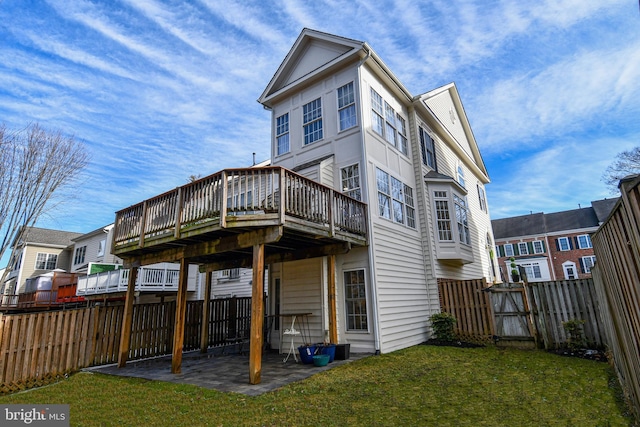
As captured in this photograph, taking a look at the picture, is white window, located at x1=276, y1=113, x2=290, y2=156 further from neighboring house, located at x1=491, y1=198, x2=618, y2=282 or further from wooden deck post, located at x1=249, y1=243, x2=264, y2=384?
neighboring house, located at x1=491, y1=198, x2=618, y2=282

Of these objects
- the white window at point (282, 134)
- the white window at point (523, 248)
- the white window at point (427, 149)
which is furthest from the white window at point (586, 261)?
the white window at point (282, 134)

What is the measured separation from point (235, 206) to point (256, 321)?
2.41 m

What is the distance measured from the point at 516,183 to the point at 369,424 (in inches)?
1141

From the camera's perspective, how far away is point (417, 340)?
35.4 feet

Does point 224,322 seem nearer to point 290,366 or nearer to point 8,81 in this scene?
point 290,366

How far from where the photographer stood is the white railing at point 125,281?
1749 centimetres

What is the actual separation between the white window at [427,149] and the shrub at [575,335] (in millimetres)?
7392

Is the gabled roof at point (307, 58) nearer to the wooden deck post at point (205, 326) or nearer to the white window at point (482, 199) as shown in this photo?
the wooden deck post at point (205, 326)

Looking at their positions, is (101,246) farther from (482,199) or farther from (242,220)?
(482,199)

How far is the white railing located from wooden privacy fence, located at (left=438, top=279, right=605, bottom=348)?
13.5m

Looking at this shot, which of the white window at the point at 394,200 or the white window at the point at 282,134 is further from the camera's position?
the white window at the point at 282,134

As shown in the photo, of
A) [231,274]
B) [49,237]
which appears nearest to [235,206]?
[231,274]

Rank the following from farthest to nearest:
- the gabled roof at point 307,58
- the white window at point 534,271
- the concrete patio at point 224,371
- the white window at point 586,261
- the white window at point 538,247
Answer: the white window at point 538,247 → the white window at point 534,271 → the white window at point 586,261 → the gabled roof at point 307,58 → the concrete patio at point 224,371

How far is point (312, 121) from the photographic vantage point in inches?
470
